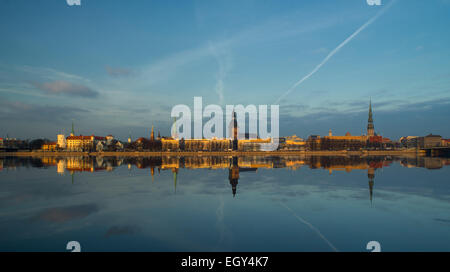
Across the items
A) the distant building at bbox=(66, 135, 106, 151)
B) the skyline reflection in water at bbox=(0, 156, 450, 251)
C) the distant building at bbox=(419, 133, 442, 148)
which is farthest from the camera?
the distant building at bbox=(419, 133, 442, 148)

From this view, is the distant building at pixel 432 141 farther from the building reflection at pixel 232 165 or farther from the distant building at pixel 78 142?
the distant building at pixel 78 142

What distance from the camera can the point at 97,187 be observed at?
24.0 m

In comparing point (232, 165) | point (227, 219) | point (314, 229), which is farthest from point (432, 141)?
point (227, 219)

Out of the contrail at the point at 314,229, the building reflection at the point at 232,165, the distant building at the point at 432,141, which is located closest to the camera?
the contrail at the point at 314,229

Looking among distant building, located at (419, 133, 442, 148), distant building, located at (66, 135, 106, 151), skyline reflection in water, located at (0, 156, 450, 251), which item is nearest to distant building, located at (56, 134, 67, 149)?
distant building, located at (66, 135, 106, 151)

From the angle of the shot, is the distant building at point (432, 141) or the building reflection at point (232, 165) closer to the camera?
the building reflection at point (232, 165)

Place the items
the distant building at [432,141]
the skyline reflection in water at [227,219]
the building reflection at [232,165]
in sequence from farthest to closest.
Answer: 1. the distant building at [432,141]
2. the building reflection at [232,165]
3. the skyline reflection in water at [227,219]

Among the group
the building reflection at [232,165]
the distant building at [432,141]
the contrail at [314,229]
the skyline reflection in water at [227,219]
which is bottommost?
the building reflection at [232,165]

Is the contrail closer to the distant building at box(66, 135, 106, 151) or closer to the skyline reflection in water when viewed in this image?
the skyline reflection in water

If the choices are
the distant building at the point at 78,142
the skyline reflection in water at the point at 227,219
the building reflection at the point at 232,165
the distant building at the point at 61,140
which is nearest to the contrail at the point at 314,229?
the skyline reflection in water at the point at 227,219

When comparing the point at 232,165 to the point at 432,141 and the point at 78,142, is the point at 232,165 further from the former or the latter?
the point at 432,141
